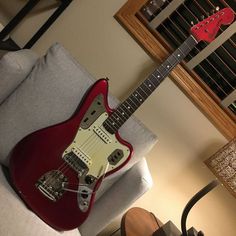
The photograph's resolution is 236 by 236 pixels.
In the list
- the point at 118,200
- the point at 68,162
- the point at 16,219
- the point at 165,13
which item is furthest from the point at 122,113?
the point at 165,13

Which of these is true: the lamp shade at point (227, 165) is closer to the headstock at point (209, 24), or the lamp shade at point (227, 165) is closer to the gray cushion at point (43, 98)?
the headstock at point (209, 24)

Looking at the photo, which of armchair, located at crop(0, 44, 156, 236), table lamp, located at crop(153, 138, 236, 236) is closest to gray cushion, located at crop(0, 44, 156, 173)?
armchair, located at crop(0, 44, 156, 236)

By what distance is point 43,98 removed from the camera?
138 centimetres

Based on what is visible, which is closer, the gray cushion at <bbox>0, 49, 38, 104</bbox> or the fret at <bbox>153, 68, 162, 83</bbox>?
the gray cushion at <bbox>0, 49, 38, 104</bbox>

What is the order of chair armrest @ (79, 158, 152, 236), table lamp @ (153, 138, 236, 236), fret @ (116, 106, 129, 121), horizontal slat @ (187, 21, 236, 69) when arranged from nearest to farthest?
1. fret @ (116, 106, 129, 121)
2. chair armrest @ (79, 158, 152, 236)
3. table lamp @ (153, 138, 236, 236)
4. horizontal slat @ (187, 21, 236, 69)

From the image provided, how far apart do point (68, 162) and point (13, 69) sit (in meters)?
0.40

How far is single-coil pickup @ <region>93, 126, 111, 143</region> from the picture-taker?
4.51 ft

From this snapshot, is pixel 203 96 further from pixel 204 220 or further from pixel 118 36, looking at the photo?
pixel 204 220

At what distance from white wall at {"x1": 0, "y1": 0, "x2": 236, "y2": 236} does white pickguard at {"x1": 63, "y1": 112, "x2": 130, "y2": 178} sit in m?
0.62

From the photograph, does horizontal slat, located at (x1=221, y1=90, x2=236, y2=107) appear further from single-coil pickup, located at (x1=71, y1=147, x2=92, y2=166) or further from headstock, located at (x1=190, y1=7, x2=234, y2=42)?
single-coil pickup, located at (x1=71, y1=147, x2=92, y2=166)

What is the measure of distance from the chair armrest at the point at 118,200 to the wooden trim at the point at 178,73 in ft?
1.96

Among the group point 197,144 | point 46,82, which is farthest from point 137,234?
point 46,82

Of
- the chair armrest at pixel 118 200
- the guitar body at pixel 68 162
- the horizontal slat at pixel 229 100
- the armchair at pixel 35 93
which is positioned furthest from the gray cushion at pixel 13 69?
the horizontal slat at pixel 229 100

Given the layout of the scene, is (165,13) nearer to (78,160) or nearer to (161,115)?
(161,115)
